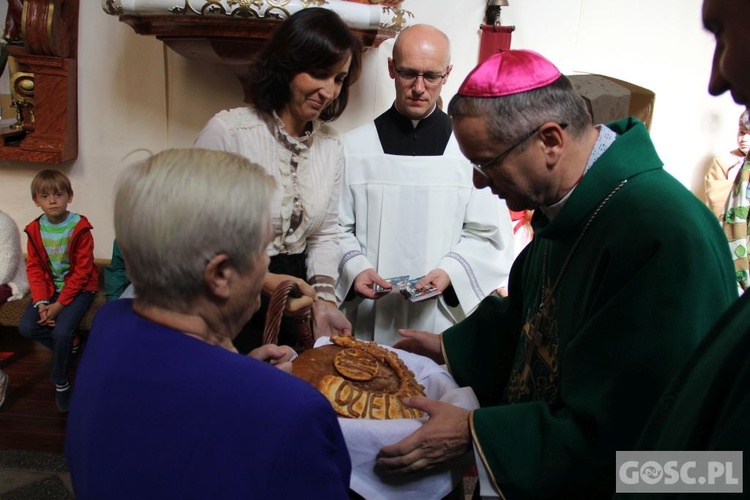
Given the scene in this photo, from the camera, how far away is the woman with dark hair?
2.43 meters

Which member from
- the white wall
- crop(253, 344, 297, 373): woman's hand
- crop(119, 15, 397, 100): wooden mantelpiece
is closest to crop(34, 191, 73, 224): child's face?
the white wall

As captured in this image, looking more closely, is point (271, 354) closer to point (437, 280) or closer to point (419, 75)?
point (437, 280)

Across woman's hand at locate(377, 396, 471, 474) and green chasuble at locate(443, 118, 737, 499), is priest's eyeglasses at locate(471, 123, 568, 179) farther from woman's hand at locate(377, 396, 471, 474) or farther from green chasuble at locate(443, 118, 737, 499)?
woman's hand at locate(377, 396, 471, 474)

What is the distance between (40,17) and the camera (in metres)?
4.25

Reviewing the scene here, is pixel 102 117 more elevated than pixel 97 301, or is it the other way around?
pixel 102 117

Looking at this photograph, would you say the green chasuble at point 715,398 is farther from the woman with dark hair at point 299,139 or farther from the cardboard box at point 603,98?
the cardboard box at point 603,98

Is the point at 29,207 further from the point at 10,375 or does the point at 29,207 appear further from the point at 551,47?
the point at 551,47

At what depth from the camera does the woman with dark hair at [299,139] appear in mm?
2426

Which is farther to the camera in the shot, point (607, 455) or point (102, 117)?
point (102, 117)

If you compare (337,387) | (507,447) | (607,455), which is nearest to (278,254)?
(337,387)

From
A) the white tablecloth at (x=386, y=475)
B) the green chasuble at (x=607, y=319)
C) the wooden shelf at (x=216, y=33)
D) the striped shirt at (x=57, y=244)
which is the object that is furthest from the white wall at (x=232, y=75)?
the white tablecloth at (x=386, y=475)

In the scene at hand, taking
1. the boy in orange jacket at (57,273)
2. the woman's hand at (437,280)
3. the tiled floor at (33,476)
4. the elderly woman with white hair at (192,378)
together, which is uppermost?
the elderly woman with white hair at (192,378)

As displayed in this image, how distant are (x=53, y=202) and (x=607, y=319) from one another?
3692mm

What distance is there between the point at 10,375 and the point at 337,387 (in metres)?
3.70
